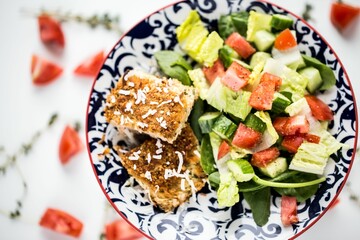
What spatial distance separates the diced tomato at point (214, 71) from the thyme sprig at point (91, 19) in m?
0.78

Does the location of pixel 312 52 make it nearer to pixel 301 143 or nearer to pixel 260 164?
pixel 301 143

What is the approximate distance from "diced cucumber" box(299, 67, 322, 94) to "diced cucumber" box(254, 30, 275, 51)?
9.9 inches

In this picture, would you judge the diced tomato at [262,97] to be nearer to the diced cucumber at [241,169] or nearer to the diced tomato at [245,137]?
the diced tomato at [245,137]

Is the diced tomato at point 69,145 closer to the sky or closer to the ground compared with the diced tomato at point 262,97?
closer to the sky

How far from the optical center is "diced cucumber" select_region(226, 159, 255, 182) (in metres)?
2.63

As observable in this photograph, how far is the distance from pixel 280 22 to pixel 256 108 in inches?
20.9

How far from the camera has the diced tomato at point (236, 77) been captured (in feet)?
8.85

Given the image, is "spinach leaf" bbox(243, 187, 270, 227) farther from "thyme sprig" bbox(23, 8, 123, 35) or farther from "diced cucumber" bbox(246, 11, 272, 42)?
"thyme sprig" bbox(23, 8, 123, 35)

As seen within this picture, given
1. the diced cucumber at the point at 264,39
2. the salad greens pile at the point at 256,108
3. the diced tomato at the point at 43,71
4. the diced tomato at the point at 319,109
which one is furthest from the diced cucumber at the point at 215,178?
the diced tomato at the point at 43,71

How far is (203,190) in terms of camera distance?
2.93m

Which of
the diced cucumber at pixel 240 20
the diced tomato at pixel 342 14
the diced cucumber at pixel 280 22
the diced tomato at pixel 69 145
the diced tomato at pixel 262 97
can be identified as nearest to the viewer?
the diced tomato at pixel 262 97

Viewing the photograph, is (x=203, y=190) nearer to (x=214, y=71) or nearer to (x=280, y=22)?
(x=214, y=71)

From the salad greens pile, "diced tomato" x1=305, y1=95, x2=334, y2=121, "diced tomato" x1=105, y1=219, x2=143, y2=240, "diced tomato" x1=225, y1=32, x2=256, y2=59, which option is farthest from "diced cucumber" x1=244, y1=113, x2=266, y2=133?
"diced tomato" x1=105, y1=219, x2=143, y2=240

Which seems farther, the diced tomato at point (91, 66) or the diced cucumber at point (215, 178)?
the diced tomato at point (91, 66)
